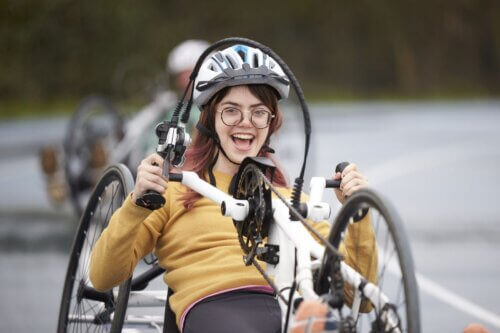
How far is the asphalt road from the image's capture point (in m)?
8.38

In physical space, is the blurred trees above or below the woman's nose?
above

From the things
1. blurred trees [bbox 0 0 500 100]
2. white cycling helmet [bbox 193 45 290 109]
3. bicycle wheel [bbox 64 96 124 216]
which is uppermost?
blurred trees [bbox 0 0 500 100]

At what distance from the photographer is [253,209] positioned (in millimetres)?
4305

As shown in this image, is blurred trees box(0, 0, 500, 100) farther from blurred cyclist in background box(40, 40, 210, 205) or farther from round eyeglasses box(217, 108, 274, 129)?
round eyeglasses box(217, 108, 274, 129)

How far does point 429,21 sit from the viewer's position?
39.9 m

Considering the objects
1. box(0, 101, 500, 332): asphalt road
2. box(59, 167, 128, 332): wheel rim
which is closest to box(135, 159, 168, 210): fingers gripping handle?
box(59, 167, 128, 332): wheel rim

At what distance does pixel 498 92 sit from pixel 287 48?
21.6ft

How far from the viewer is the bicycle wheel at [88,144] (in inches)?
474

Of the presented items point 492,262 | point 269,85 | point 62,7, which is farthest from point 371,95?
point 269,85

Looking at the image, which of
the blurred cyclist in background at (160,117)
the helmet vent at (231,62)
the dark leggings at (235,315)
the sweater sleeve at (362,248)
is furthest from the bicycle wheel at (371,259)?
the blurred cyclist in background at (160,117)

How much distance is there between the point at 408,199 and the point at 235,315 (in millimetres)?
9820

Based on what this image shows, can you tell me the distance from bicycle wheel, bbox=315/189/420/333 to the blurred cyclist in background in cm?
512

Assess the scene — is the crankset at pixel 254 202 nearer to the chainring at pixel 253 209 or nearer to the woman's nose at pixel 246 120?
the chainring at pixel 253 209

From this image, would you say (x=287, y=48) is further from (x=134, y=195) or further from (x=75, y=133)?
(x=134, y=195)
